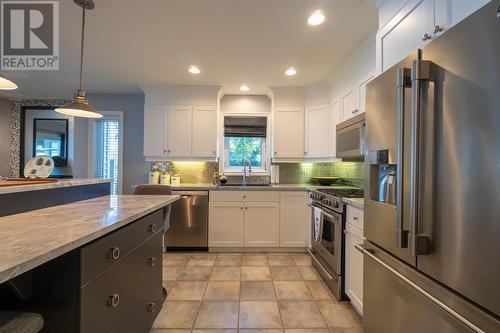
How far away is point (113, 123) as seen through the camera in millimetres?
4211

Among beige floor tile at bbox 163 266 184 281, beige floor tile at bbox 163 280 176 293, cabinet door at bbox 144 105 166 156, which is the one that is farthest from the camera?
cabinet door at bbox 144 105 166 156

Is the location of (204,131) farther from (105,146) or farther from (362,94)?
(362,94)

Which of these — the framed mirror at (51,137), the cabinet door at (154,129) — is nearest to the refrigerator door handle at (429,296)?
the cabinet door at (154,129)

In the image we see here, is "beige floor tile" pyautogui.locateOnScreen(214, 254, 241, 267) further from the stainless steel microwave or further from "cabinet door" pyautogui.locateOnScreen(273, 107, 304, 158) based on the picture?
the stainless steel microwave

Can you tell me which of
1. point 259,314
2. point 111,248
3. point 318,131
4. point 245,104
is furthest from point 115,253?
point 245,104

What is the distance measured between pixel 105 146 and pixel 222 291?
3.30 meters

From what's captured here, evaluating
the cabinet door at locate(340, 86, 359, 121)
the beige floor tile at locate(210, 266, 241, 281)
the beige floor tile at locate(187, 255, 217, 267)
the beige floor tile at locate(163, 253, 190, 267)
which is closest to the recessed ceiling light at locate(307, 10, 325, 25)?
the cabinet door at locate(340, 86, 359, 121)

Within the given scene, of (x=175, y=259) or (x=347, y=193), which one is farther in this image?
(x=175, y=259)

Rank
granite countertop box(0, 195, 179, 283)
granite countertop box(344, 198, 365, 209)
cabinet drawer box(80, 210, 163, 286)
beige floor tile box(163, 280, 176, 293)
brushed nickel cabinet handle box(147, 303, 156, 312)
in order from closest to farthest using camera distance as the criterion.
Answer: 1. granite countertop box(0, 195, 179, 283)
2. cabinet drawer box(80, 210, 163, 286)
3. brushed nickel cabinet handle box(147, 303, 156, 312)
4. granite countertop box(344, 198, 365, 209)
5. beige floor tile box(163, 280, 176, 293)

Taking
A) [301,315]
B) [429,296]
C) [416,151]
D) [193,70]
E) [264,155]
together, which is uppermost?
[193,70]

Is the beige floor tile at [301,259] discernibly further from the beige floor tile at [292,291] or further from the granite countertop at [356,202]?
the granite countertop at [356,202]

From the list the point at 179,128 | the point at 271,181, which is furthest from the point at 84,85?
the point at 271,181

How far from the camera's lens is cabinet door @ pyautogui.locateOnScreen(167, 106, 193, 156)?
3.75 metres

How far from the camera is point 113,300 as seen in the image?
1.14 metres
